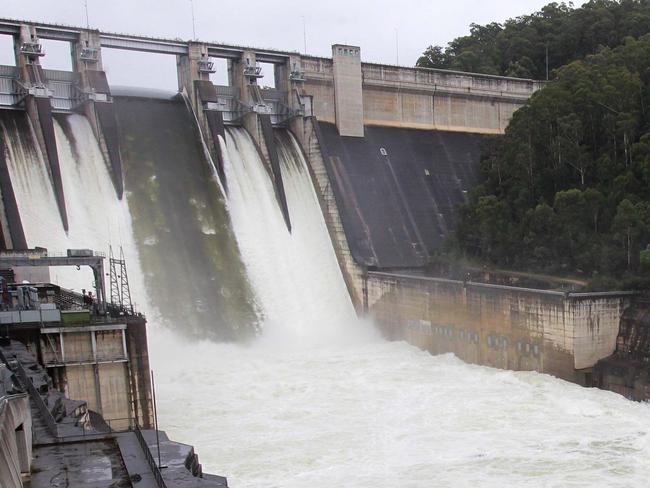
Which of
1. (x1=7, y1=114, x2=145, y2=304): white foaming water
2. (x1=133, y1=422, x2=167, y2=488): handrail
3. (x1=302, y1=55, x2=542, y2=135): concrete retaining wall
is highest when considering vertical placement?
(x1=302, y1=55, x2=542, y2=135): concrete retaining wall

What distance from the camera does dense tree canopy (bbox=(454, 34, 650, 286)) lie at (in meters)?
20.0

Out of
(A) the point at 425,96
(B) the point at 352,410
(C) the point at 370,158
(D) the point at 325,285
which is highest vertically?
(A) the point at 425,96

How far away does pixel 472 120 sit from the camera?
32.1 meters

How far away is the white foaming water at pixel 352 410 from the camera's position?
11.9 meters

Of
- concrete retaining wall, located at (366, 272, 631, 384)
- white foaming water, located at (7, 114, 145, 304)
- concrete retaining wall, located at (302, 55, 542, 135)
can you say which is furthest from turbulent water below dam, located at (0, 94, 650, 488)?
concrete retaining wall, located at (302, 55, 542, 135)

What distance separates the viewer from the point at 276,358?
19.8 m

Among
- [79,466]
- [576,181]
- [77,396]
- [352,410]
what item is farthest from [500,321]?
[79,466]

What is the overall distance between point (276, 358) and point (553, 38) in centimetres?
2764

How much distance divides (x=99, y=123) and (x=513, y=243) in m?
13.3

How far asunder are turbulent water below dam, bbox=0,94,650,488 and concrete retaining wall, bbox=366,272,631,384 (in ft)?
1.74

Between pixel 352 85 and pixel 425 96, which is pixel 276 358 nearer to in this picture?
pixel 352 85

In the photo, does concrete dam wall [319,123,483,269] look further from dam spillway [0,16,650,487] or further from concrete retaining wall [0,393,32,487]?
concrete retaining wall [0,393,32,487]

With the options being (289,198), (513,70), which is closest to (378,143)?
(289,198)

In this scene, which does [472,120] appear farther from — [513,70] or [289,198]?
[289,198]
